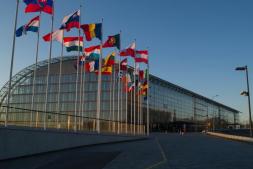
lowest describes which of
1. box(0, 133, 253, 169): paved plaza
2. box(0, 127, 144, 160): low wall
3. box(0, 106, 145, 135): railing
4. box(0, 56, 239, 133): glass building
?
box(0, 133, 253, 169): paved plaza

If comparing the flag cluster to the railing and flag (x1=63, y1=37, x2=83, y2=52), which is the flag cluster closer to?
flag (x1=63, y1=37, x2=83, y2=52)

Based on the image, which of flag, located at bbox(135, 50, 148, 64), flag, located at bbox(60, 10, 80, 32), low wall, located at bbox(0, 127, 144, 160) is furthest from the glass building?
flag, located at bbox(60, 10, 80, 32)

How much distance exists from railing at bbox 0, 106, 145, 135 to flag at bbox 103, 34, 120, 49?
8126mm

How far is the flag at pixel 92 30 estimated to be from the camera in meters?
33.2

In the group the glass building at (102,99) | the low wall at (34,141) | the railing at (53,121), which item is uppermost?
the glass building at (102,99)

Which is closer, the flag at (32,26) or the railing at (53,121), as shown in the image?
the railing at (53,121)

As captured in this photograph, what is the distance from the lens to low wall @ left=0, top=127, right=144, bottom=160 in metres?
18.6

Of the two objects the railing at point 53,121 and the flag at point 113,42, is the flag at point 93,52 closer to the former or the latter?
the flag at point 113,42

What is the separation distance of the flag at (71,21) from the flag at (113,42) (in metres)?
7.29

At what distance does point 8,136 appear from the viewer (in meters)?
18.7

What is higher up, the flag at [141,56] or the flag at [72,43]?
the flag at [141,56]

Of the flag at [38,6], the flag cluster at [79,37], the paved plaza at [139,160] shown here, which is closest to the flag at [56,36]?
the flag cluster at [79,37]

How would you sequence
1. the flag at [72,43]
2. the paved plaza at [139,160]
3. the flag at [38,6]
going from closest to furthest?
the paved plaza at [139,160]
the flag at [38,6]
the flag at [72,43]

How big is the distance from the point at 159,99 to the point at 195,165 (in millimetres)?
87938
